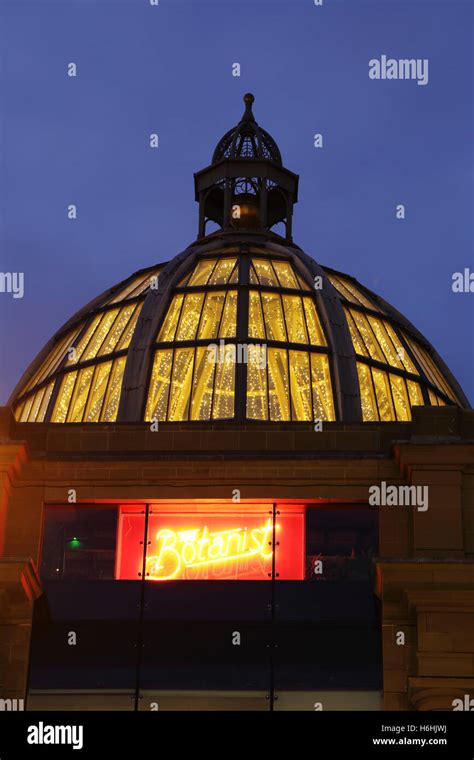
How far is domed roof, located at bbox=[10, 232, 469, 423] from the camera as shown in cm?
4188

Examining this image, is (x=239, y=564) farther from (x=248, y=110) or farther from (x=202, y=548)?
(x=248, y=110)

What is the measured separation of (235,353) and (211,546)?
30.8ft

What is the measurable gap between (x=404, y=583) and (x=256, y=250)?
18281mm

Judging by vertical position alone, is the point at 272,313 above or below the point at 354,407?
above

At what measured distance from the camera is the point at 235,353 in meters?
43.0

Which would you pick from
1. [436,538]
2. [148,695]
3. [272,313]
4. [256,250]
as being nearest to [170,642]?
[148,695]

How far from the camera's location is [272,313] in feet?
147

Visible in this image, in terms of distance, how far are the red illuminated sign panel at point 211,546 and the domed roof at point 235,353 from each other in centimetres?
583

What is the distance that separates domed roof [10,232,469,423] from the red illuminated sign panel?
583cm

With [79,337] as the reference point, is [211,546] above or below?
below

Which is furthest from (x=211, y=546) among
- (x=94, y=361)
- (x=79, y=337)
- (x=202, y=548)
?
(x=79, y=337)

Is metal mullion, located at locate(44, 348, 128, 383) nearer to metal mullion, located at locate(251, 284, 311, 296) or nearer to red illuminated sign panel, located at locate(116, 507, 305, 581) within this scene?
metal mullion, located at locate(251, 284, 311, 296)

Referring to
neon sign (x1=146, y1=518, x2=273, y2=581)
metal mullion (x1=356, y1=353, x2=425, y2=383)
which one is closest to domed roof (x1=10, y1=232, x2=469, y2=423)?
metal mullion (x1=356, y1=353, x2=425, y2=383)
